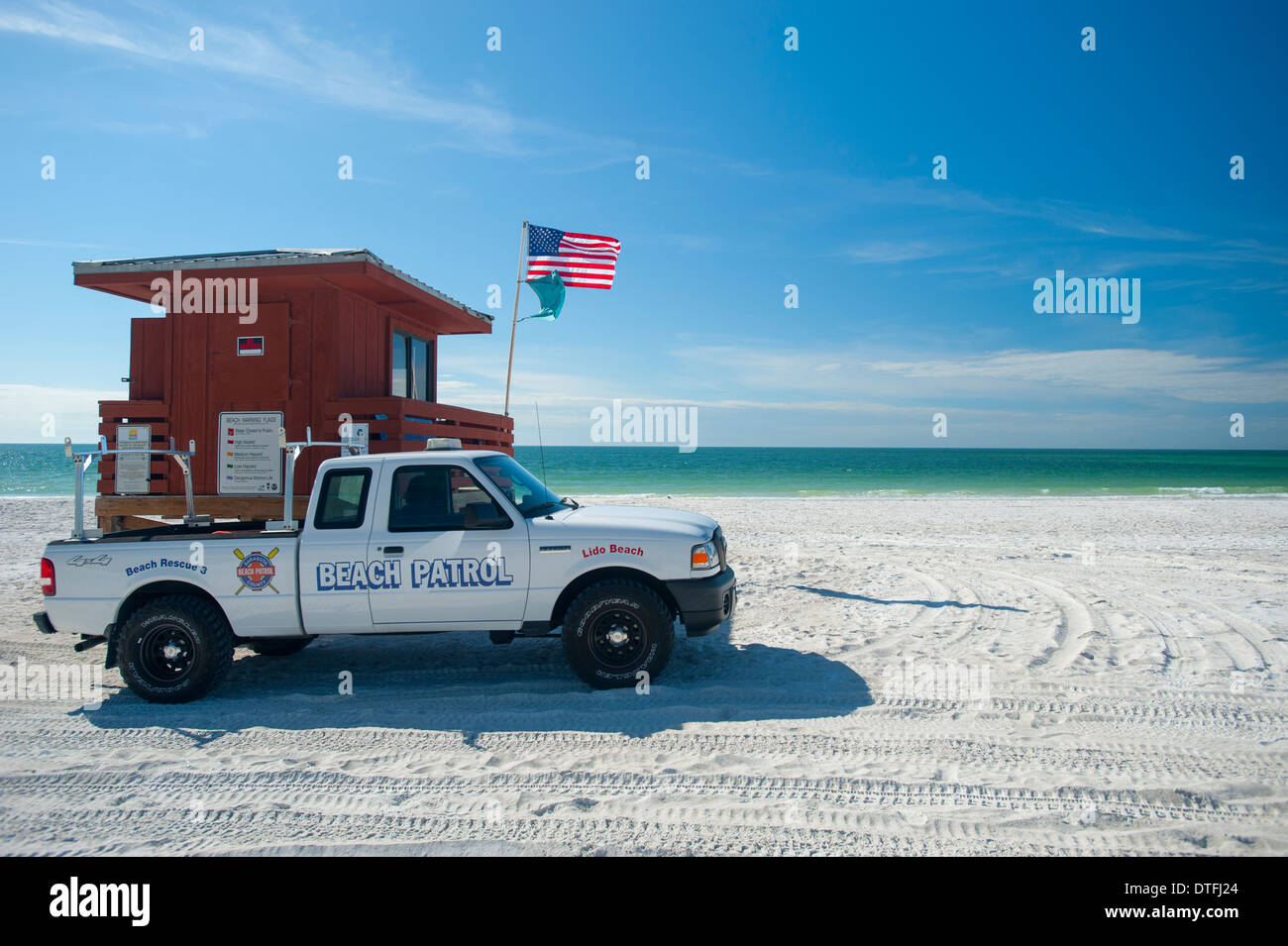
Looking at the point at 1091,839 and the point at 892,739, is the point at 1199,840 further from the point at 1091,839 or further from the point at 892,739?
the point at 892,739

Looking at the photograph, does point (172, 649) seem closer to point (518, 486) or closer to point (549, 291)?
point (518, 486)

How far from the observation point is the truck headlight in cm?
602

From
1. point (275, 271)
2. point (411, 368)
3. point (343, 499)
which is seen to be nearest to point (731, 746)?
point (343, 499)

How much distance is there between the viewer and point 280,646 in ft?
23.7

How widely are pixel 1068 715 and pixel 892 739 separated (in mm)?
1483

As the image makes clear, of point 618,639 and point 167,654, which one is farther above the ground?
point 618,639

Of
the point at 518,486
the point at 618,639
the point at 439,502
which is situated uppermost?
the point at 518,486

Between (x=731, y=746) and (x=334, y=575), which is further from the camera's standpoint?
(x=334, y=575)

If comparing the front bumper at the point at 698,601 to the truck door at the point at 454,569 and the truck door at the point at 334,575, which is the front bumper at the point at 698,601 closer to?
the truck door at the point at 454,569

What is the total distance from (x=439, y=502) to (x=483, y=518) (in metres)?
0.46

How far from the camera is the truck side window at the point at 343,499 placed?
6.05 meters

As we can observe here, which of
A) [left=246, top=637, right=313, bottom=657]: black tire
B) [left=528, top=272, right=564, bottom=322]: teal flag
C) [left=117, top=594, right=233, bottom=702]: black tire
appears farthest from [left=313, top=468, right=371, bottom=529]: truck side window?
[left=528, top=272, right=564, bottom=322]: teal flag

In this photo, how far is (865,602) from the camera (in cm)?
942

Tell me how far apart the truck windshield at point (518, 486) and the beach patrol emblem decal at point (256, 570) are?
5.88 feet
